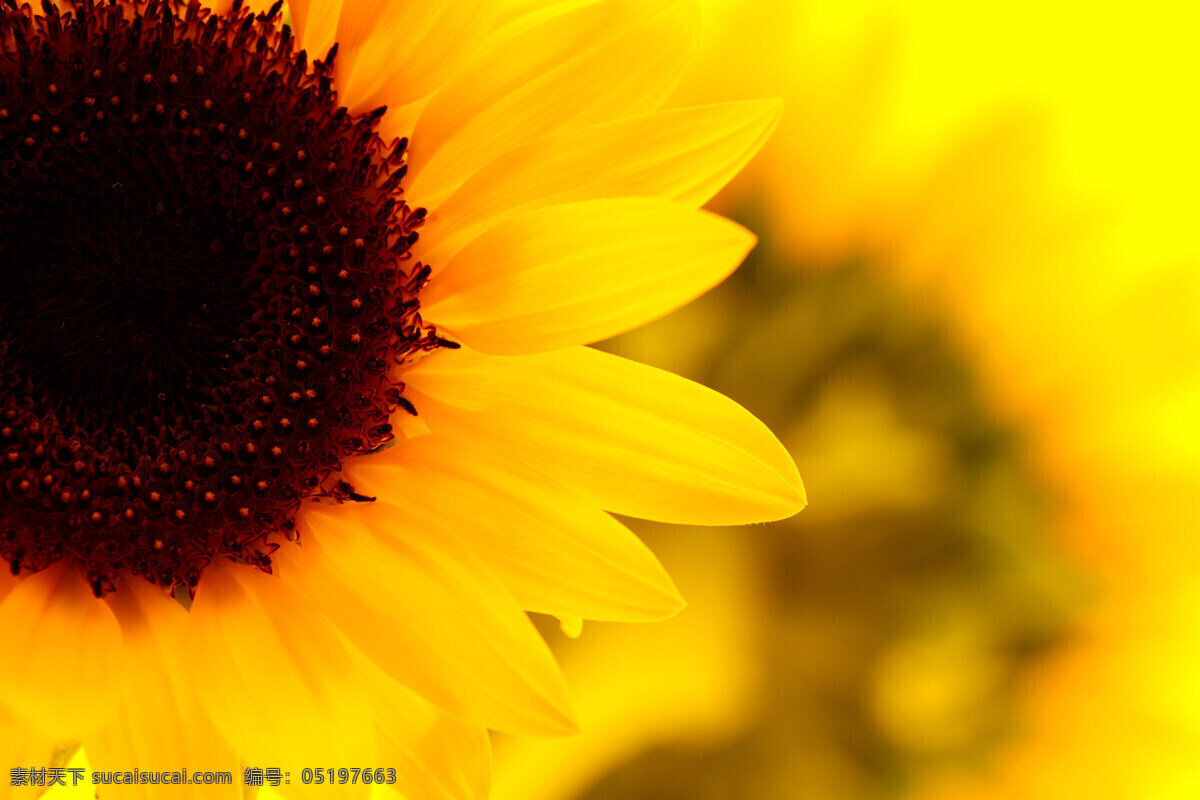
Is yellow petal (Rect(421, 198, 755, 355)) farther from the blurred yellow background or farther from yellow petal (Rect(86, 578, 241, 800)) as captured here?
the blurred yellow background

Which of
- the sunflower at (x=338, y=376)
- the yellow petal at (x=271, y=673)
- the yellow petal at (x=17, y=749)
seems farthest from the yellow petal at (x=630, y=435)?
the yellow petal at (x=17, y=749)

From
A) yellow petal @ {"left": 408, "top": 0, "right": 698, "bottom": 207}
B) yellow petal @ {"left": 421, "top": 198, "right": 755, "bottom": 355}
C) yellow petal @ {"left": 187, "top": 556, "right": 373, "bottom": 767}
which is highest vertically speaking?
yellow petal @ {"left": 408, "top": 0, "right": 698, "bottom": 207}

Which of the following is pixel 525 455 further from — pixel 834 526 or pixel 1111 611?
pixel 1111 611

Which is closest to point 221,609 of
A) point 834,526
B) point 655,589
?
point 655,589

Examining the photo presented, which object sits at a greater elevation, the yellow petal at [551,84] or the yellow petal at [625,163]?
the yellow petal at [551,84]

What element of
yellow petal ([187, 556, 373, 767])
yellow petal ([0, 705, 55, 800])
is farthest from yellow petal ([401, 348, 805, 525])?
yellow petal ([0, 705, 55, 800])

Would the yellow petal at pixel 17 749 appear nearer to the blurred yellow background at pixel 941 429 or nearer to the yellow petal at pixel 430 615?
the yellow petal at pixel 430 615

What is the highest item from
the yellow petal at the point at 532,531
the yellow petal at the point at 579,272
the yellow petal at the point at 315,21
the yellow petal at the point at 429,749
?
the yellow petal at the point at 315,21
